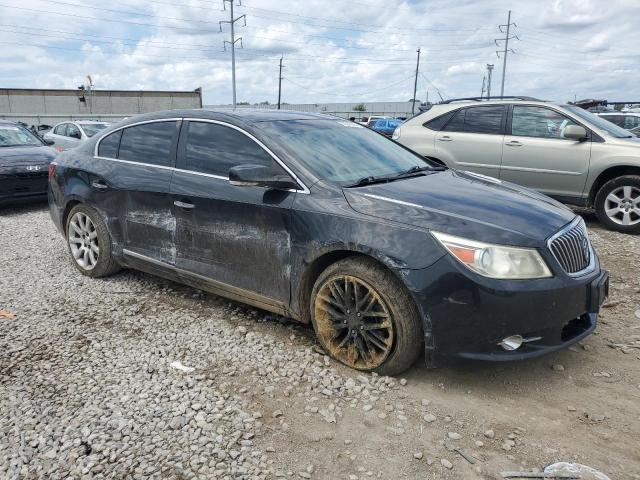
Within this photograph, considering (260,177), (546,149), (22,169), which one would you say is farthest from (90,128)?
(260,177)

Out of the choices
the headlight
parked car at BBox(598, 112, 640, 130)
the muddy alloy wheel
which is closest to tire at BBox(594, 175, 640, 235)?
the headlight

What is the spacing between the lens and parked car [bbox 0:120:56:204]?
8547 millimetres

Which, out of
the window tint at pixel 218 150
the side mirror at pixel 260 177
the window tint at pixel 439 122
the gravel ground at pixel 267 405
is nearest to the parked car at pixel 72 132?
the window tint at pixel 439 122

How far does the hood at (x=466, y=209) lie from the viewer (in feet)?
9.77

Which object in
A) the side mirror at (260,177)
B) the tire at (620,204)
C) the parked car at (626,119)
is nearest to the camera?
the side mirror at (260,177)

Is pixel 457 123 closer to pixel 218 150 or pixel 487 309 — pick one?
pixel 218 150

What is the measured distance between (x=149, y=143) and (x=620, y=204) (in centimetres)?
598

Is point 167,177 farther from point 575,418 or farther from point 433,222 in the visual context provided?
point 575,418

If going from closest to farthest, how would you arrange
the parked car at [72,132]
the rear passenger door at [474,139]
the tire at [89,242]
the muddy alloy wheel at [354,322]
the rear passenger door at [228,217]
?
the muddy alloy wheel at [354,322], the rear passenger door at [228,217], the tire at [89,242], the rear passenger door at [474,139], the parked car at [72,132]

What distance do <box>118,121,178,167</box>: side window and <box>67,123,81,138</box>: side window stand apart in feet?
38.3

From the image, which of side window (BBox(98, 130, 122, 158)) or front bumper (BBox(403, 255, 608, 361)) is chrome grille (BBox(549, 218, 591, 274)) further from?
side window (BBox(98, 130, 122, 158))

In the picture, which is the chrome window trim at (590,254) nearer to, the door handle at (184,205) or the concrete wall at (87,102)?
the door handle at (184,205)

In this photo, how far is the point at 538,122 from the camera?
7.46 m

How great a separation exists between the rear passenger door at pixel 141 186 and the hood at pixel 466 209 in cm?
170
